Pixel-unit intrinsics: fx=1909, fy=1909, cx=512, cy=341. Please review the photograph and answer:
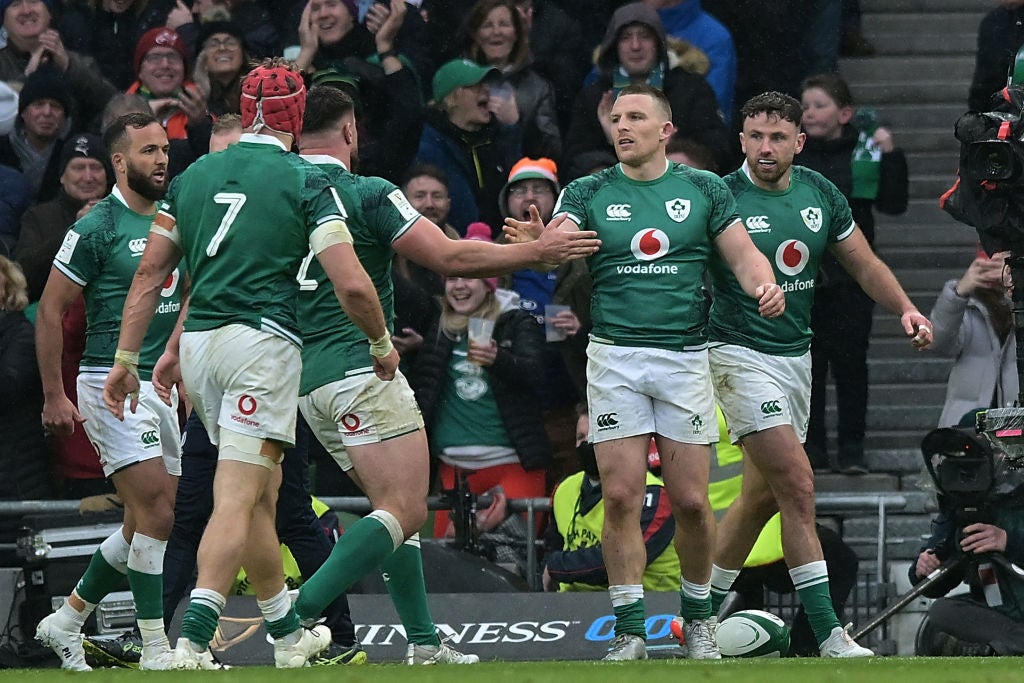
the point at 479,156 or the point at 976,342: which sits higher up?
the point at 479,156

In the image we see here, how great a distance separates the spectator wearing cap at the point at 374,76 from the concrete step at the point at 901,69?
382cm

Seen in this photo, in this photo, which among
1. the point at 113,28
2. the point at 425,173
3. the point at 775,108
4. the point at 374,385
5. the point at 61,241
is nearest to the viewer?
the point at 374,385

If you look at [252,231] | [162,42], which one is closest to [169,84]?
[162,42]

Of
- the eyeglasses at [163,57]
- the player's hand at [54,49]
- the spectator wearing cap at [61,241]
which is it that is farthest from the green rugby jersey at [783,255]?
the player's hand at [54,49]

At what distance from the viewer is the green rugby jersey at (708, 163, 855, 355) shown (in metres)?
9.39

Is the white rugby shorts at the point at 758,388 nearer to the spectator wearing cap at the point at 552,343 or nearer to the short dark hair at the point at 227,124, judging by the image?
the spectator wearing cap at the point at 552,343

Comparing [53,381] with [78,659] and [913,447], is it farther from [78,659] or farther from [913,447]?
[913,447]

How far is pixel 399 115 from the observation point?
13172 mm

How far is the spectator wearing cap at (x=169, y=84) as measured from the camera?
1327 centimetres

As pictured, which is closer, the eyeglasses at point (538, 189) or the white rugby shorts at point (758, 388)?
the white rugby shorts at point (758, 388)

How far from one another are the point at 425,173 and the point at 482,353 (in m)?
1.55

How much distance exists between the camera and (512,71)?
1327cm

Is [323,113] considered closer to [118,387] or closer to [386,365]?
[386,365]

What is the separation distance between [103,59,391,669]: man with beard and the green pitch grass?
725 millimetres
